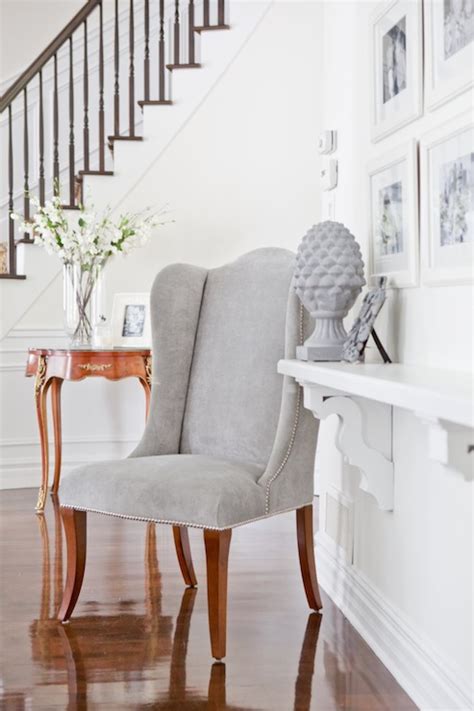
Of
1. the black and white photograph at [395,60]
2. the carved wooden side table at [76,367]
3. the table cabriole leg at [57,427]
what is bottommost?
the table cabriole leg at [57,427]

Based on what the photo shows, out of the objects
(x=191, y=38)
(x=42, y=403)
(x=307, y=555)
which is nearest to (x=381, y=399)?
(x=307, y=555)

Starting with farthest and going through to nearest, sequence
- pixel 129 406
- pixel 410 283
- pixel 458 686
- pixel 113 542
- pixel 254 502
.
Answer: pixel 129 406, pixel 113 542, pixel 254 502, pixel 410 283, pixel 458 686

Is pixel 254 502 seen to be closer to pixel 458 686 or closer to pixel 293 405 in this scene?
pixel 293 405

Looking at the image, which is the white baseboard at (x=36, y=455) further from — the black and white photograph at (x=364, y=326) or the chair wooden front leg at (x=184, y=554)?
the black and white photograph at (x=364, y=326)

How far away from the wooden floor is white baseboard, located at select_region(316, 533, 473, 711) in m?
0.03

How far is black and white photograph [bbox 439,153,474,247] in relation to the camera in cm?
191

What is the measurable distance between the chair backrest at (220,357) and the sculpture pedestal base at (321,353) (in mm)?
279

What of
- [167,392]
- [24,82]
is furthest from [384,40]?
[24,82]

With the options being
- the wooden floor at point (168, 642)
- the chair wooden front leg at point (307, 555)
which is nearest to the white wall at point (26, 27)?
the wooden floor at point (168, 642)

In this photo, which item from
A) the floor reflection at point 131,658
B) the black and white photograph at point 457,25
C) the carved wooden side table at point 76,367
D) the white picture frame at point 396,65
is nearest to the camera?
the black and white photograph at point 457,25

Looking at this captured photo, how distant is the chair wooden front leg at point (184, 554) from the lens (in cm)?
295

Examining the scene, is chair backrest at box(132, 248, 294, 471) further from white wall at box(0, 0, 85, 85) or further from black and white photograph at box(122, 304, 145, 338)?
white wall at box(0, 0, 85, 85)

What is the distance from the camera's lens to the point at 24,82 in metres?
4.87

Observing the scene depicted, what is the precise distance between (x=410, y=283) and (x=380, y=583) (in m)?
0.84
